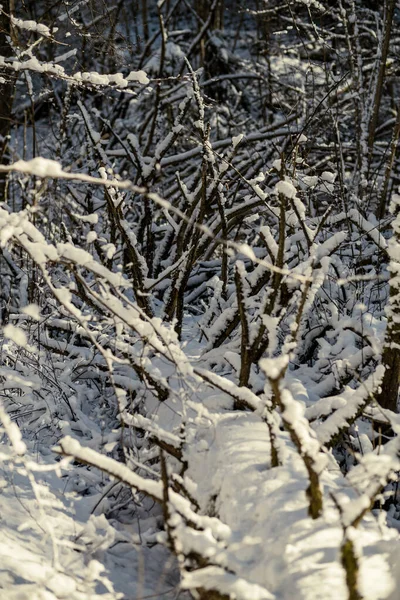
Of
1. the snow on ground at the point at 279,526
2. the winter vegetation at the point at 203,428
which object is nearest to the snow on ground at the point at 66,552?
the winter vegetation at the point at 203,428

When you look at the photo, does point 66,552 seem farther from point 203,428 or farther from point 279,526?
point 279,526

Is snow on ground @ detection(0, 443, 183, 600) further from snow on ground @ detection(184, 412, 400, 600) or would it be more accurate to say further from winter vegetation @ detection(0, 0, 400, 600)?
snow on ground @ detection(184, 412, 400, 600)

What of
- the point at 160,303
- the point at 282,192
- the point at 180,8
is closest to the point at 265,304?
the point at 282,192

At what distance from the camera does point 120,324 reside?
2.25 m

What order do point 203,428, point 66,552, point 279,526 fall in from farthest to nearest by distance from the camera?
point 203,428, point 66,552, point 279,526

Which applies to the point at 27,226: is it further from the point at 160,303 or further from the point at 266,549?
the point at 160,303

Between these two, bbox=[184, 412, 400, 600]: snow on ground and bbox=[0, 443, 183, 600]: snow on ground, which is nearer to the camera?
bbox=[184, 412, 400, 600]: snow on ground

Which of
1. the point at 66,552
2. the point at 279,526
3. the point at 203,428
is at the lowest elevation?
the point at 66,552

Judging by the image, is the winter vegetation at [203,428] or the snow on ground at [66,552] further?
the snow on ground at [66,552]

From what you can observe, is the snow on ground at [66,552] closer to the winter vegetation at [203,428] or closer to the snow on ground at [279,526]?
the winter vegetation at [203,428]

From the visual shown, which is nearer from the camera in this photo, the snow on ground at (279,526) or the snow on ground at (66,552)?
the snow on ground at (279,526)

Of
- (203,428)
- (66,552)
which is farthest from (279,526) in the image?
(66,552)

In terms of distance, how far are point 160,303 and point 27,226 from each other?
2558 mm

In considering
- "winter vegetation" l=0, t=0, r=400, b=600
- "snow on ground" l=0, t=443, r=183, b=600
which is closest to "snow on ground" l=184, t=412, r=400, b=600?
"winter vegetation" l=0, t=0, r=400, b=600
